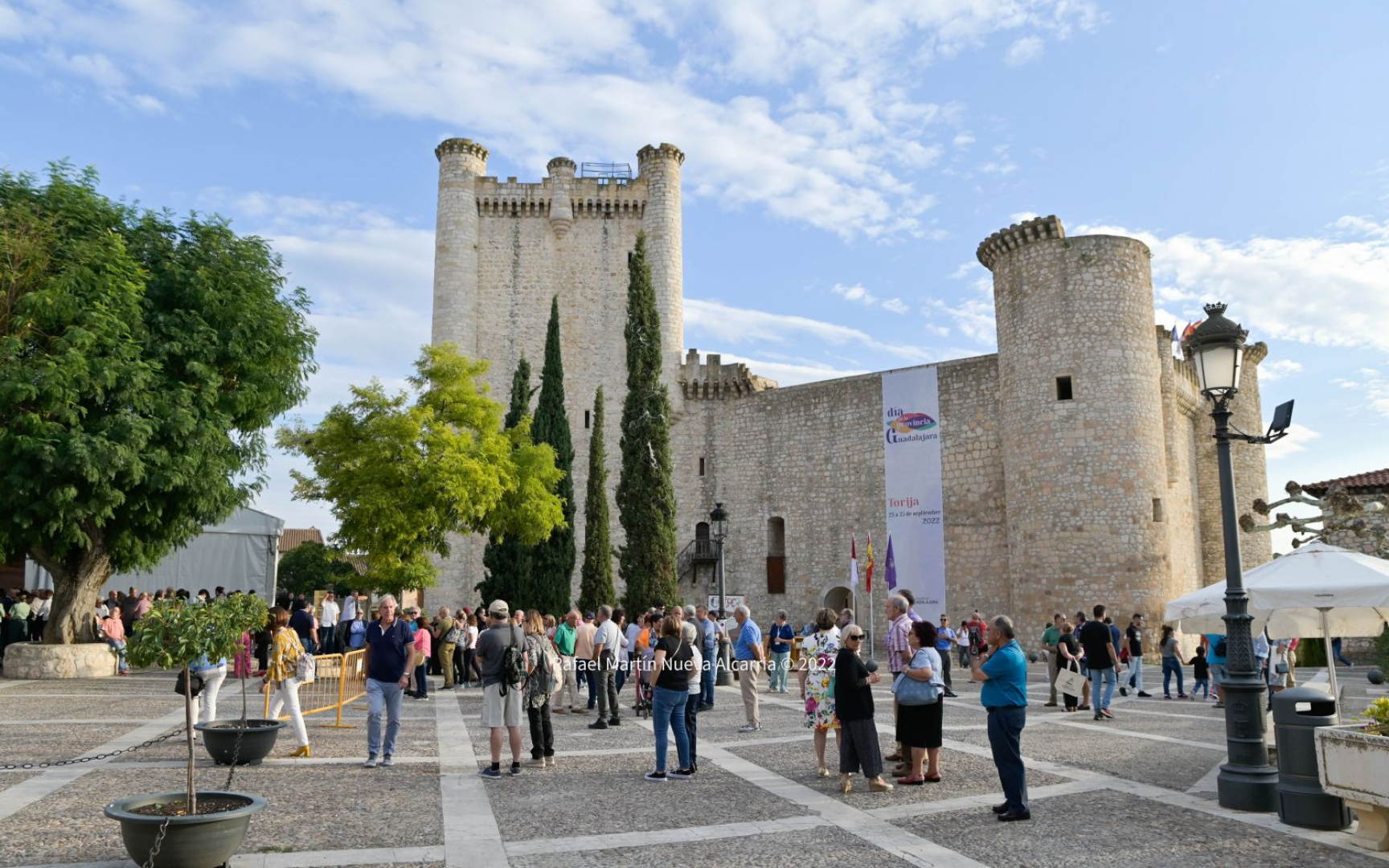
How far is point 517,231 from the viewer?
1585 inches

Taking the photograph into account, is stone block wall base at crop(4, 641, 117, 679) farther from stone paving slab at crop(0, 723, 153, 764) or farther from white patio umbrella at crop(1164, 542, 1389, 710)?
white patio umbrella at crop(1164, 542, 1389, 710)

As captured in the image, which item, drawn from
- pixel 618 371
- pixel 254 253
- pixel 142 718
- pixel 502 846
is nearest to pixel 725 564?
pixel 618 371

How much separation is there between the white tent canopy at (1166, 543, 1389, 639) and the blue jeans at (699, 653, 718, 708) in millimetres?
6340

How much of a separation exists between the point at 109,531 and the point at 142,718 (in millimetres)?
7509

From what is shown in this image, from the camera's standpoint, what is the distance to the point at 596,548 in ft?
92.2

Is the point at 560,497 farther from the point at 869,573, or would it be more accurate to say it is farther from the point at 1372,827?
the point at 1372,827

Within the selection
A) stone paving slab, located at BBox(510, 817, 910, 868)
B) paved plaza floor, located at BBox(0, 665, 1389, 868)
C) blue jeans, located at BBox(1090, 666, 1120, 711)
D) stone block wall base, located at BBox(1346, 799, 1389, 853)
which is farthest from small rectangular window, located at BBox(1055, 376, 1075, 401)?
stone paving slab, located at BBox(510, 817, 910, 868)

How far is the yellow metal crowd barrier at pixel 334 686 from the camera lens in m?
12.9

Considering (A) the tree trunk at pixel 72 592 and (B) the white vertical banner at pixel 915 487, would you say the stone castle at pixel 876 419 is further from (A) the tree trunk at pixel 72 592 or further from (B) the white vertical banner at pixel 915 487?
(A) the tree trunk at pixel 72 592

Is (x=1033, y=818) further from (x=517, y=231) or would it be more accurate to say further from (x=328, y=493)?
(x=517, y=231)

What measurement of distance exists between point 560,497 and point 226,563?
1195 cm

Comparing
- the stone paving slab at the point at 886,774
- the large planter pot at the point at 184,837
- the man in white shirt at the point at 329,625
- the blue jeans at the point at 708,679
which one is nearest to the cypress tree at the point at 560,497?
the man in white shirt at the point at 329,625

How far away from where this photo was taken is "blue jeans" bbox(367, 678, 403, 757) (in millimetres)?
9406

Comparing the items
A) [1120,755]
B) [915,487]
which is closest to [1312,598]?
[1120,755]
